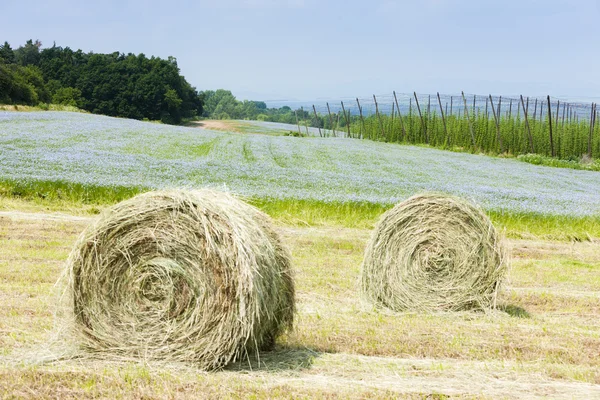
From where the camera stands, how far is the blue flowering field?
18344 mm

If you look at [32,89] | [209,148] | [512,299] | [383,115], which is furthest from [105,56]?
[512,299]

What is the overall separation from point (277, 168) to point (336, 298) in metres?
14.6

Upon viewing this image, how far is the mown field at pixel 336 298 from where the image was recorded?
18.1 ft

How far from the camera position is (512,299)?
9.30m

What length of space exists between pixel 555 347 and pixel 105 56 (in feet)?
275

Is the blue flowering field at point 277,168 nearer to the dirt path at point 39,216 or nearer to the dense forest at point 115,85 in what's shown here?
the dirt path at point 39,216

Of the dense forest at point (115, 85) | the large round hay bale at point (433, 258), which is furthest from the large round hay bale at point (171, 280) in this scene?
the dense forest at point (115, 85)

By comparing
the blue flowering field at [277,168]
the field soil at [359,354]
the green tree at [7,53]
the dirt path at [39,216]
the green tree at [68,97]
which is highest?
the green tree at [7,53]

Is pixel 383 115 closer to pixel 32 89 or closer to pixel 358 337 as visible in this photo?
pixel 32 89

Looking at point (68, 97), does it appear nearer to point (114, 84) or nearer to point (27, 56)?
point (114, 84)

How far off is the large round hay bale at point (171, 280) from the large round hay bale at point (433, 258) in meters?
2.83

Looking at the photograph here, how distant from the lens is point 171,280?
6.00 metres

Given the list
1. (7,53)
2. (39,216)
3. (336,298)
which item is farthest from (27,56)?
(336,298)

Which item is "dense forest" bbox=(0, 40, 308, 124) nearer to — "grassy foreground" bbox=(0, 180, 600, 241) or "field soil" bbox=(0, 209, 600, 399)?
"grassy foreground" bbox=(0, 180, 600, 241)
